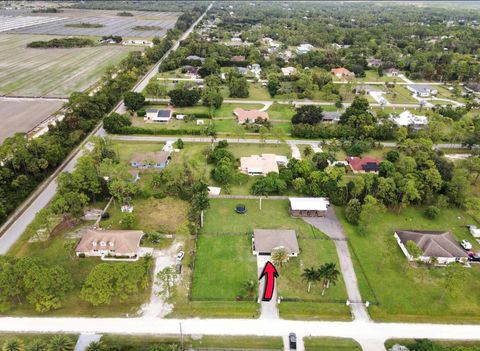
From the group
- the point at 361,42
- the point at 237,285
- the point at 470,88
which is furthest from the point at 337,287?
the point at 361,42

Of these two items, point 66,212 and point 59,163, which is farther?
point 59,163

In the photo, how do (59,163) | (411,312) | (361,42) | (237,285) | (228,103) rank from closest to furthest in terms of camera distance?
(411,312) → (237,285) → (59,163) → (228,103) → (361,42)

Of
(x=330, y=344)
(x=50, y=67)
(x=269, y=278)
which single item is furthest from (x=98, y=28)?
(x=330, y=344)

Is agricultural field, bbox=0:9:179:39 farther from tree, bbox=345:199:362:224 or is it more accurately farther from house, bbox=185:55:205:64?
tree, bbox=345:199:362:224

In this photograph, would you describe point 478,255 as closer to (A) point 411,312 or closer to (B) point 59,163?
(A) point 411,312

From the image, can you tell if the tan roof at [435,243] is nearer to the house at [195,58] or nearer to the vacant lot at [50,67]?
the vacant lot at [50,67]

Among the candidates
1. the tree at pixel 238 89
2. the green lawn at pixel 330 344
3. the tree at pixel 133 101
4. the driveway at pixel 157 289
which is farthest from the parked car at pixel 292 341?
the tree at pixel 238 89

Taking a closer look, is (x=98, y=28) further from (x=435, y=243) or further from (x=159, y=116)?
(x=435, y=243)
